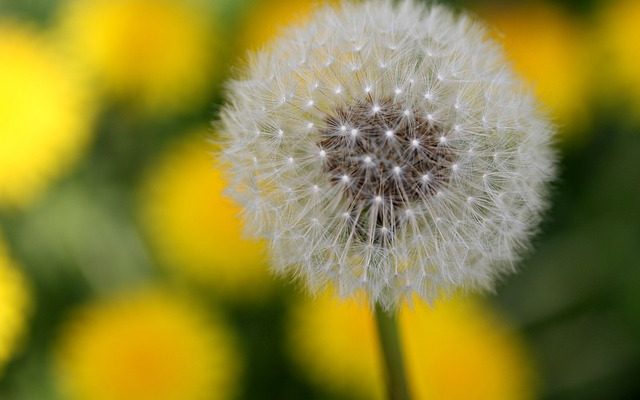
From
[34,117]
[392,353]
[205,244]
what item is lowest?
[392,353]

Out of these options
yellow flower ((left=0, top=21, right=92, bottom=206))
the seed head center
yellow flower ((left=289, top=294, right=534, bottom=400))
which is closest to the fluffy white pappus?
the seed head center

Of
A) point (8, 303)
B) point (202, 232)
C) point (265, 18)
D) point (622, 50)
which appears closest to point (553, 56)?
point (622, 50)

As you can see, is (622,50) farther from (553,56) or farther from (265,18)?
(265,18)

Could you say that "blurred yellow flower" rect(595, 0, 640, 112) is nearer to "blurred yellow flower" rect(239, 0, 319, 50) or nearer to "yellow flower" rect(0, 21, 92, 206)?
"blurred yellow flower" rect(239, 0, 319, 50)

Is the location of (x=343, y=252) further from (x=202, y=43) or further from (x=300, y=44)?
(x=202, y=43)

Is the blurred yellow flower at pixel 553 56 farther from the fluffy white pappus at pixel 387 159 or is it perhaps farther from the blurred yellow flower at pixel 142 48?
the fluffy white pappus at pixel 387 159

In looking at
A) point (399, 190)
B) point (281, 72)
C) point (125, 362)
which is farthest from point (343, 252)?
point (125, 362)

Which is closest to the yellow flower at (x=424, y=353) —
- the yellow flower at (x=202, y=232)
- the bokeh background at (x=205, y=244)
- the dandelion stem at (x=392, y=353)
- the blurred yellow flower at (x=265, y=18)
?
the bokeh background at (x=205, y=244)
